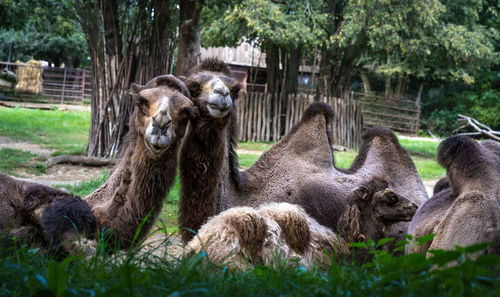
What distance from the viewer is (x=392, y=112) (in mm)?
30562

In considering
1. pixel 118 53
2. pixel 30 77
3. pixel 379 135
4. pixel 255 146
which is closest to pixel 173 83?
pixel 379 135

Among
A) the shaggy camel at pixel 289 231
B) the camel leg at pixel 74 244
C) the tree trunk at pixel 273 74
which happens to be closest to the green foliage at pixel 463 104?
the tree trunk at pixel 273 74

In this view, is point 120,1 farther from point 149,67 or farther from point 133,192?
point 133,192

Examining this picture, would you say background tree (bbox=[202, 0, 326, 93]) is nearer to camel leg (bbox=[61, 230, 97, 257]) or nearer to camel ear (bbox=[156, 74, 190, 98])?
camel ear (bbox=[156, 74, 190, 98])

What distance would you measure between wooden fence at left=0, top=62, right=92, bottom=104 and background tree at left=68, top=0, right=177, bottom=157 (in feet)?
69.1

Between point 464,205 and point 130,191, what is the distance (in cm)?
219

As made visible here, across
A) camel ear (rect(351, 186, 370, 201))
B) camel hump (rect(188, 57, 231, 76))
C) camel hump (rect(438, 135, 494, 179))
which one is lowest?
camel ear (rect(351, 186, 370, 201))

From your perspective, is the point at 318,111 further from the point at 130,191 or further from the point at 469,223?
the point at 469,223

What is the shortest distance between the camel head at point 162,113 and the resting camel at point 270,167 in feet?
0.64

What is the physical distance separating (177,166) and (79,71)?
29.8 meters

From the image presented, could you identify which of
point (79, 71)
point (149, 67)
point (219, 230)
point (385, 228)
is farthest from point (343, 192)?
point (79, 71)

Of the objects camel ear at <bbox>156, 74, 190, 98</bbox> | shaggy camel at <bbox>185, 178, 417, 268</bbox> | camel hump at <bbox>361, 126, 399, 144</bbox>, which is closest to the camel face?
camel ear at <bbox>156, 74, 190, 98</bbox>

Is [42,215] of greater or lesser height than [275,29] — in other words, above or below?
below

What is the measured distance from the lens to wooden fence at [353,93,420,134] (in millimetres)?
30031
